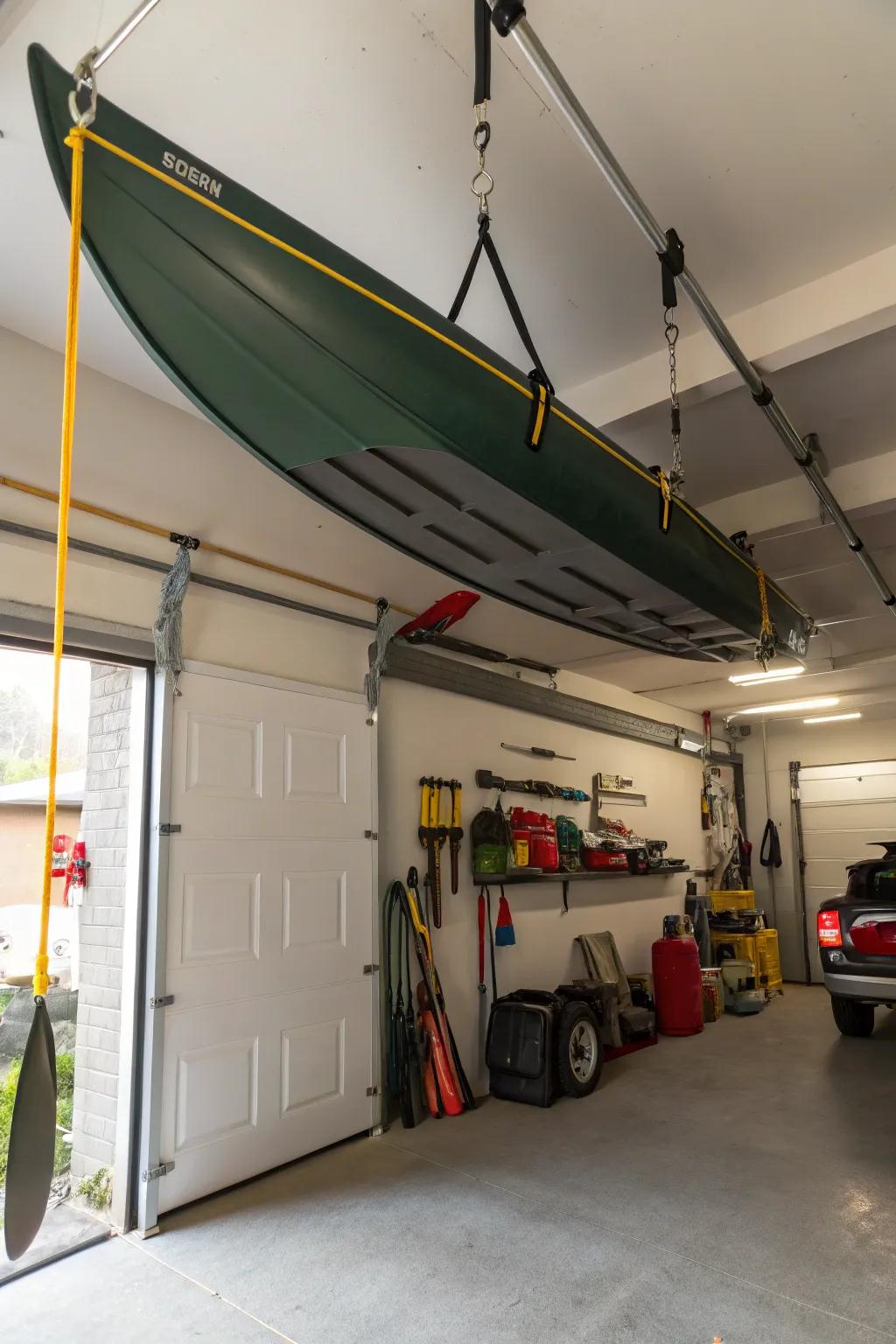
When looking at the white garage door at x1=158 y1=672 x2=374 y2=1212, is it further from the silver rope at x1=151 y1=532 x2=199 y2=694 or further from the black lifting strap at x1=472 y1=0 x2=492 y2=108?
the black lifting strap at x1=472 y1=0 x2=492 y2=108

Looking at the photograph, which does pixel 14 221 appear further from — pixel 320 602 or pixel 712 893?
pixel 712 893

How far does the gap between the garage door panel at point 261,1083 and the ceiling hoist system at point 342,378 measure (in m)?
2.42

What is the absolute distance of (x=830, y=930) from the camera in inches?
236

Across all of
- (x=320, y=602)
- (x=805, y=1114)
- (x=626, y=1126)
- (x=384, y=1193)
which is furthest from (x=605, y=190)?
(x=805, y=1114)

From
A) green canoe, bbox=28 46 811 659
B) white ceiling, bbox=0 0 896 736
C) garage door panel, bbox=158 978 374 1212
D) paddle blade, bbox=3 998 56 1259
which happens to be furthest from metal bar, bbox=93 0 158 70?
garage door panel, bbox=158 978 374 1212

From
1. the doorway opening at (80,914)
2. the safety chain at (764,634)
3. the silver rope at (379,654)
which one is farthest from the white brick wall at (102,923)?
the safety chain at (764,634)

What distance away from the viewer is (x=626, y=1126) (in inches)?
189

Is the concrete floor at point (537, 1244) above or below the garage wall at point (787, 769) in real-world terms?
below

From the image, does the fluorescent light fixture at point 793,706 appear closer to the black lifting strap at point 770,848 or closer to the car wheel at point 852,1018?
the black lifting strap at point 770,848

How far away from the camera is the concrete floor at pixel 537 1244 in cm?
285

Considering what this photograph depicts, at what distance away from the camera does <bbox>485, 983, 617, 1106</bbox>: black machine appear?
524 cm

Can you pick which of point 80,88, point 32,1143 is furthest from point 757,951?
point 80,88

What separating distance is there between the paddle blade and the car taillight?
5741 millimetres

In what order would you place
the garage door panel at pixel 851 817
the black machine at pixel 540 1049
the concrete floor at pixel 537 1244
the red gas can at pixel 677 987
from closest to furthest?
the concrete floor at pixel 537 1244 < the black machine at pixel 540 1049 < the red gas can at pixel 677 987 < the garage door panel at pixel 851 817
